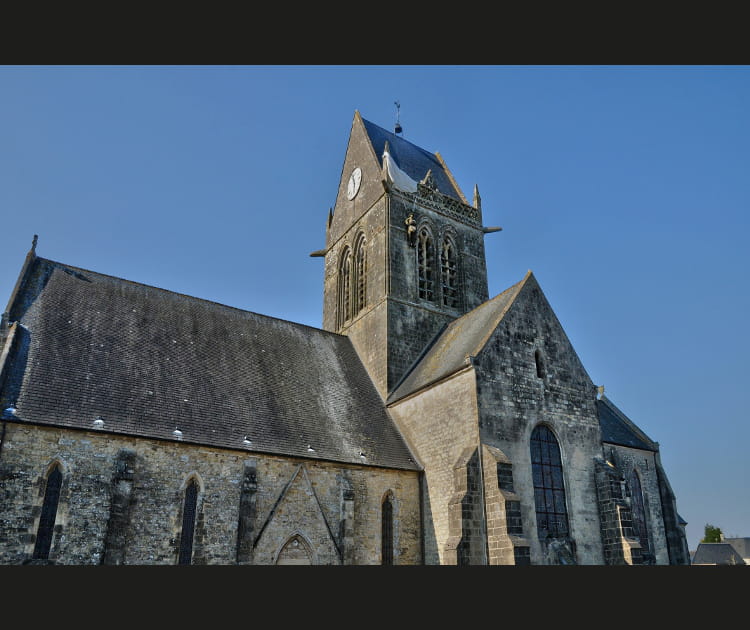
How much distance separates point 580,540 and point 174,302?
16031 millimetres

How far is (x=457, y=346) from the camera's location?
826 inches

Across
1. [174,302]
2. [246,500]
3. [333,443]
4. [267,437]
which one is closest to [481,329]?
[333,443]

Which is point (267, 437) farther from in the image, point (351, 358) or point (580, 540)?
point (580, 540)

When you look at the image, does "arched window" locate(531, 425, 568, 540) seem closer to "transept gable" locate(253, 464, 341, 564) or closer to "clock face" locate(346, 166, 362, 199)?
"transept gable" locate(253, 464, 341, 564)

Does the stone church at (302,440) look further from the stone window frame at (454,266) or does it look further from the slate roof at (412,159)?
the slate roof at (412,159)

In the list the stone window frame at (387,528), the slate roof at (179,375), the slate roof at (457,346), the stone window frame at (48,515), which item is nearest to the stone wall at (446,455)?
the slate roof at (457,346)

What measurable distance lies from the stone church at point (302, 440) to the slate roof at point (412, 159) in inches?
280

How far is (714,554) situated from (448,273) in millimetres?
47701

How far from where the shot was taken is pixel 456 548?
15.6m

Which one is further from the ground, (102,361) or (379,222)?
(379,222)

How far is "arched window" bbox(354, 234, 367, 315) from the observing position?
26.7m

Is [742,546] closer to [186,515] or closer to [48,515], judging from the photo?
[186,515]

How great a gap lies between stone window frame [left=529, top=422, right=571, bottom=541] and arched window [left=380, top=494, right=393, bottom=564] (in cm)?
451

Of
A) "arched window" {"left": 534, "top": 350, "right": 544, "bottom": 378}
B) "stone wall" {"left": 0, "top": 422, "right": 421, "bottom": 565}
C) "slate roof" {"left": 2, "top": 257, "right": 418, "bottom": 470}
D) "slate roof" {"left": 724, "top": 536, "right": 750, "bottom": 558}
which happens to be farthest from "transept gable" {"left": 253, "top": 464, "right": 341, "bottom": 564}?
"slate roof" {"left": 724, "top": 536, "right": 750, "bottom": 558}
